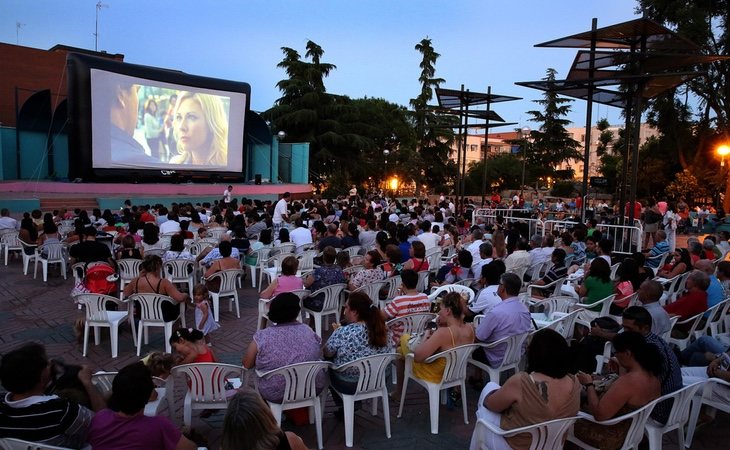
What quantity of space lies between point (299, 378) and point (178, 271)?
168 inches

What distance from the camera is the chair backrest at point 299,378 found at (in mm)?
3260

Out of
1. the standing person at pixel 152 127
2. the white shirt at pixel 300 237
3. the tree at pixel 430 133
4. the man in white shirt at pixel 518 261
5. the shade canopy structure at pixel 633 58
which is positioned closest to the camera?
the man in white shirt at pixel 518 261

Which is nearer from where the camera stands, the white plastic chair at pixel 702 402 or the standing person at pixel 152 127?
the white plastic chair at pixel 702 402

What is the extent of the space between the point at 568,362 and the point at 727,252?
8.62 m

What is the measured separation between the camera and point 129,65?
64.1 feet

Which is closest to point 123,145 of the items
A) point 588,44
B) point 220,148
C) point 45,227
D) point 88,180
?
point 88,180

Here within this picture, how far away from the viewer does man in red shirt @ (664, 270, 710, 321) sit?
15.3 feet

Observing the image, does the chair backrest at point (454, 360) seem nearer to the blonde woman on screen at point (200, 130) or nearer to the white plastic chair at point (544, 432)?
the white plastic chair at point (544, 432)

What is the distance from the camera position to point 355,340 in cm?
Answer: 360

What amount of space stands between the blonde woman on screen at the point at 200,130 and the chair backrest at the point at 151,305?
1808 centimetres

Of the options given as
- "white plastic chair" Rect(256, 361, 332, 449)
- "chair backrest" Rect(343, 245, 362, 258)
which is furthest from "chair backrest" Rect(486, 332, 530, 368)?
"chair backrest" Rect(343, 245, 362, 258)

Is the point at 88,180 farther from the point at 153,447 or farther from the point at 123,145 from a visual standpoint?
the point at 153,447

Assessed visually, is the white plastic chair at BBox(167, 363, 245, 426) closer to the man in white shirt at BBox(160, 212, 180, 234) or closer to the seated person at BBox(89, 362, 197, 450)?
the seated person at BBox(89, 362, 197, 450)

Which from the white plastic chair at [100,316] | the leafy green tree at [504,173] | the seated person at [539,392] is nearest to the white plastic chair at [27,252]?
the white plastic chair at [100,316]
